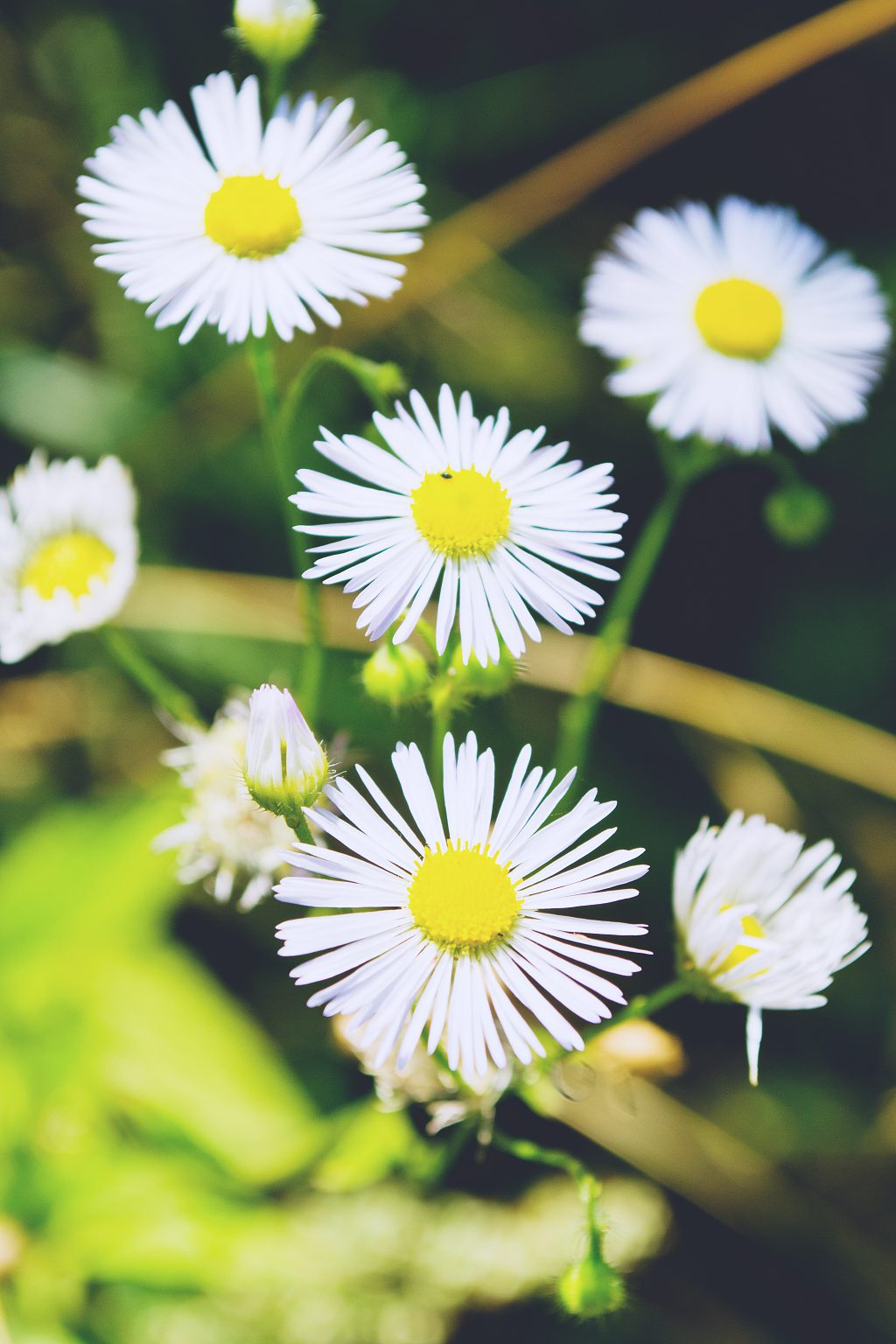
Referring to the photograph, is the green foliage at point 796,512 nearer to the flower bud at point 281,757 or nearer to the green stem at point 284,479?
the green stem at point 284,479

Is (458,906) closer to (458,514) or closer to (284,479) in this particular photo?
(458,514)

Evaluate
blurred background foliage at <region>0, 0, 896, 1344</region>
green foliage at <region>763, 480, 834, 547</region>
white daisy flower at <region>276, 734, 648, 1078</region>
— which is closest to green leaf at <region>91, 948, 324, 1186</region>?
blurred background foliage at <region>0, 0, 896, 1344</region>

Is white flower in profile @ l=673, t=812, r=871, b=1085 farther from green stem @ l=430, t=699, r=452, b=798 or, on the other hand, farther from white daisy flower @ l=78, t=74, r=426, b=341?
white daisy flower @ l=78, t=74, r=426, b=341

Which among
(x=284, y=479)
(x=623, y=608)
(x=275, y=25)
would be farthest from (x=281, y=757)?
(x=275, y=25)

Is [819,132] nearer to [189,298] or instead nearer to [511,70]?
[511,70]

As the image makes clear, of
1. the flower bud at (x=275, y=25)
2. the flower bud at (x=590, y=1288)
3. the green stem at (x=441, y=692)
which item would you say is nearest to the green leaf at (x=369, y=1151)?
the flower bud at (x=590, y=1288)

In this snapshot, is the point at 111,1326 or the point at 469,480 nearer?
the point at 469,480

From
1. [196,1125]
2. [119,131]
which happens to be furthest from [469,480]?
[196,1125]
